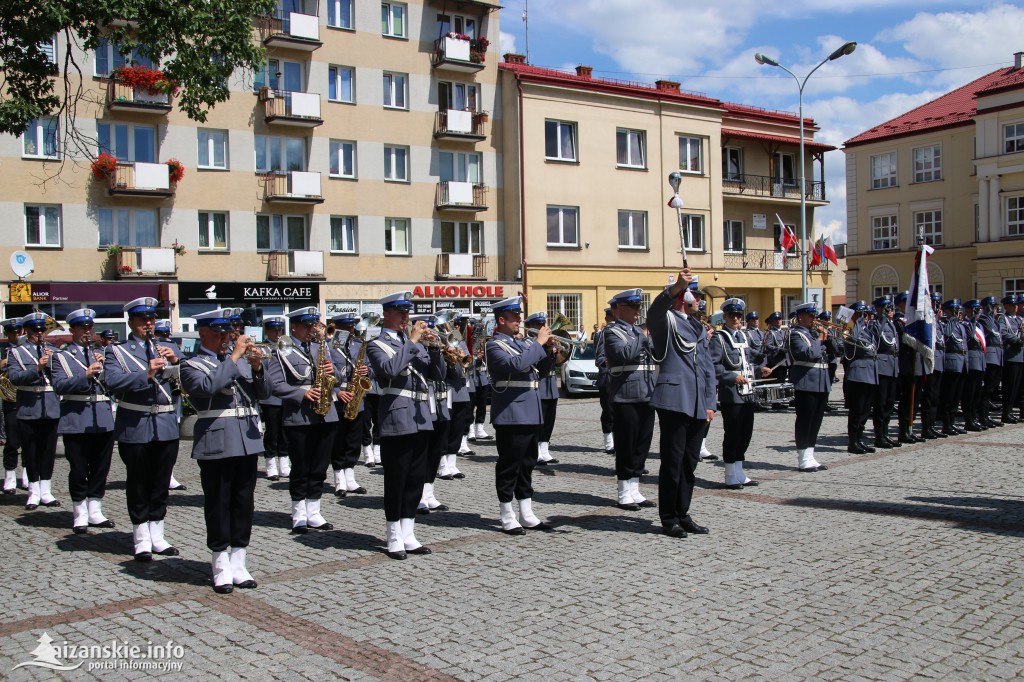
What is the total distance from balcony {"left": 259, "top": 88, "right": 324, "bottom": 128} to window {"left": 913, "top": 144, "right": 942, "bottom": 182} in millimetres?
33170

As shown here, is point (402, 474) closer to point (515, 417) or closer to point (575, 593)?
point (515, 417)

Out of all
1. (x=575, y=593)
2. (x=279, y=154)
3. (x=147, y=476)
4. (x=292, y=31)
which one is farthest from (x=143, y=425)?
(x=292, y=31)

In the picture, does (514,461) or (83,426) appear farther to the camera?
(83,426)

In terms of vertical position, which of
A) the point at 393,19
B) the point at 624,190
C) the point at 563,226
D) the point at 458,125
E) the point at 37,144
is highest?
the point at 393,19

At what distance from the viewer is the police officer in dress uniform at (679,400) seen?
340 inches

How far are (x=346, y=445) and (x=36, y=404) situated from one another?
11.5ft

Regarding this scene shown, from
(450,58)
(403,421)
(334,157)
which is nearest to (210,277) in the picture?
(334,157)

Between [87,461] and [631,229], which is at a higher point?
[631,229]

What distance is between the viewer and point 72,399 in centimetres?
943

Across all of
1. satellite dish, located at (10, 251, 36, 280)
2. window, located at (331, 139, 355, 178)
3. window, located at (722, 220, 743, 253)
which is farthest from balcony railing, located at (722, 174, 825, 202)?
satellite dish, located at (10, 251, 36, 280)

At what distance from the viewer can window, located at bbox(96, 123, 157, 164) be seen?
98.6ft

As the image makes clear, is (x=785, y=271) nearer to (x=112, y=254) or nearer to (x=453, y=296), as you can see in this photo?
(x=453, y=296)

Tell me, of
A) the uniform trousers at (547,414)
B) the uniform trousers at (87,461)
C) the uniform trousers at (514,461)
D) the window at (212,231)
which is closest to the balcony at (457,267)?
the window at (212,231)

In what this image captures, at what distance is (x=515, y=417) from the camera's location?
8.91 m
